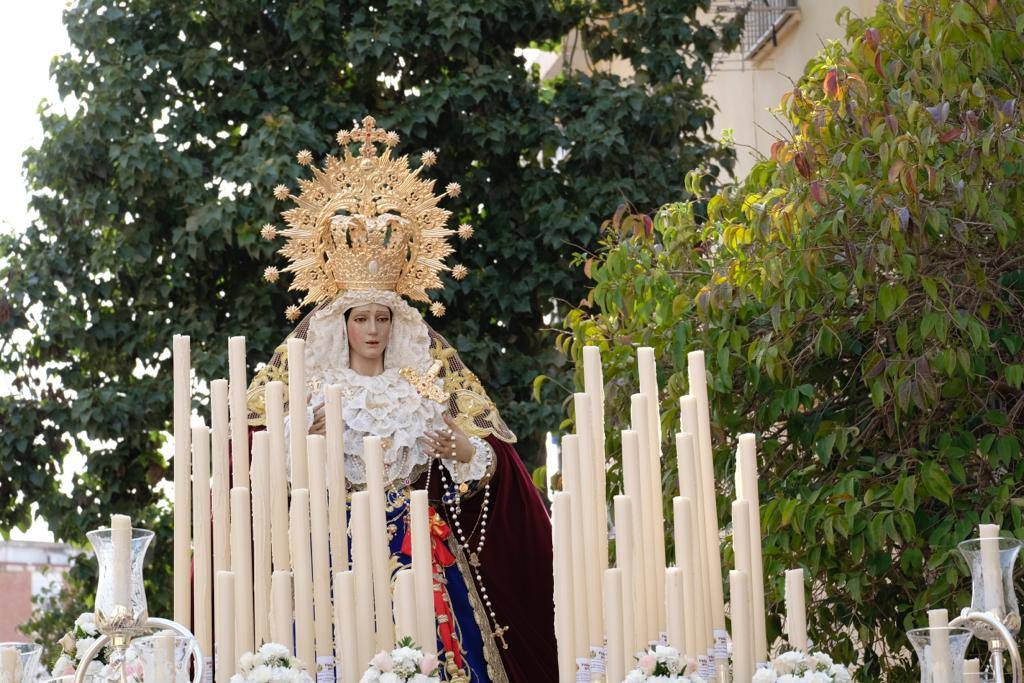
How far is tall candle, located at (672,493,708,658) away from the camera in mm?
2855

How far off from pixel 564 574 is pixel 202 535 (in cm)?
67

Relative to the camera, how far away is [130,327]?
6.84m

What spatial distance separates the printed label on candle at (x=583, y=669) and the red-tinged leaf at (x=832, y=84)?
2148mm

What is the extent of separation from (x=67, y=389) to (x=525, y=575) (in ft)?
10.0

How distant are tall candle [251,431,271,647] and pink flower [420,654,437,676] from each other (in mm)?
355

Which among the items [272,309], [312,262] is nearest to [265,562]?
[312,262]

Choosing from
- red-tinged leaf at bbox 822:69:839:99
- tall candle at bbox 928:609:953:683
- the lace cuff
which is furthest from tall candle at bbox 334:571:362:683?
red-tinged leaf at bbox 822:69:839:99

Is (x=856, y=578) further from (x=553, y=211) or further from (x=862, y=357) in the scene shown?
(x=553, y=211)

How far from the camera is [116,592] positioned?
8.31 feet

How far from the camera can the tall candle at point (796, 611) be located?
2.88 m

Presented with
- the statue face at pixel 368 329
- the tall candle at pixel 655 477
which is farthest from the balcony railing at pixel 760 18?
the tall candle at pixel 655 477

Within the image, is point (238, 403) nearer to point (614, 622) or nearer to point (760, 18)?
A: point (614, 622)

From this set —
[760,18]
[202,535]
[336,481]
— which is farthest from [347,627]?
[760,18]

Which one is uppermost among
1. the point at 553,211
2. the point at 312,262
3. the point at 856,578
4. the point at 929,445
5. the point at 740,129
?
the point at 740,129
